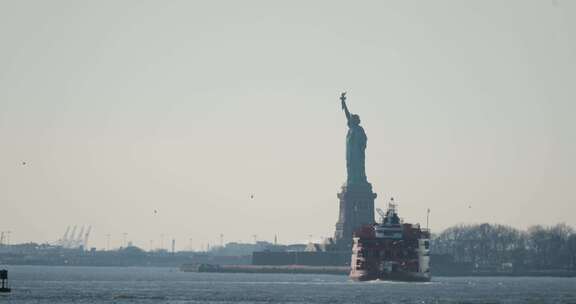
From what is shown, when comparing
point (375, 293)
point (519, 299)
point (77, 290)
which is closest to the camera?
point (519, 299)

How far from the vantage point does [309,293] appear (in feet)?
620

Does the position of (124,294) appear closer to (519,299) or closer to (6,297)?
(6,297)

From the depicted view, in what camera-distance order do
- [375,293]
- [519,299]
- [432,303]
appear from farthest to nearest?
[375,293]
[519,299]
[432,303]

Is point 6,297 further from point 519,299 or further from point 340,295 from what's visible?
point 519,299

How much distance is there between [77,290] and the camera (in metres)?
197

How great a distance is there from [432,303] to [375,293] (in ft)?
78.0

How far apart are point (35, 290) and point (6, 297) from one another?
3025cm

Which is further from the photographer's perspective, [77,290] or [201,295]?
[77,290]

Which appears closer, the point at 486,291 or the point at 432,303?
the point at 432,303

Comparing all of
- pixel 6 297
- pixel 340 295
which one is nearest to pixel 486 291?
pixel 340 295

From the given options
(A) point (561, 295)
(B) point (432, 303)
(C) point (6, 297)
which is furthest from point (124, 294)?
(A) point (561, 295)

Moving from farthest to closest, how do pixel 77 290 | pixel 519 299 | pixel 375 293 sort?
pixel 77 290 < pixel 375 293 < pixel 519 299

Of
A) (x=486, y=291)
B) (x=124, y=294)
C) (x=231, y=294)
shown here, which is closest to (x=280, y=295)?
(x=231, y=294)

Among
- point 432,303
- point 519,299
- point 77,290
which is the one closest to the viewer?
point 432,303
